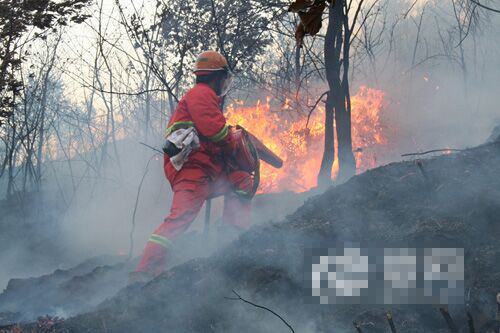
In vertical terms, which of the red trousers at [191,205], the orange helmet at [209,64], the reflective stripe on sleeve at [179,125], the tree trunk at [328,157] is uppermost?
the orange helmet at [209,64]

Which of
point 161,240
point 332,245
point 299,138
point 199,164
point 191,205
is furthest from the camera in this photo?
point 299,138

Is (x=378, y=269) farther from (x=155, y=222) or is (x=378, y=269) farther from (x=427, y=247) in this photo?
(x=155, y=222)

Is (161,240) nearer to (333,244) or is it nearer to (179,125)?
(179,125)

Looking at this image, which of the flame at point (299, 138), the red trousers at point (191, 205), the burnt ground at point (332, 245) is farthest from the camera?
the flame at point (299, 138)

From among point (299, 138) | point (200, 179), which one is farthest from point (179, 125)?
point (299, 138)

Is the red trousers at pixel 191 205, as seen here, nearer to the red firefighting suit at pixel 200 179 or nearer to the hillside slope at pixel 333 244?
the red firefighting suit at pixel 200 179

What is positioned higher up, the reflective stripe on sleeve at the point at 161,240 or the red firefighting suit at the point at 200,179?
the red firefighting suit at the point at 200,179

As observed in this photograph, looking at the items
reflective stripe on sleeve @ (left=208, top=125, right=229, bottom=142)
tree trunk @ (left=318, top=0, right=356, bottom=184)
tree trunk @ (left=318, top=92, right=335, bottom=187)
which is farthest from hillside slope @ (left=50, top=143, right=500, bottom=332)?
tree trunk @ (left=318, top=92, right=335, bottom=187)

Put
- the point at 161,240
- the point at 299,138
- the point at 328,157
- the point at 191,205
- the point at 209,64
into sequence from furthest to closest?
the point at 299,138
the point at 328,157
the point at 209,64
the point at 191,205
the point at 161,240

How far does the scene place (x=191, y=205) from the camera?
220 inches

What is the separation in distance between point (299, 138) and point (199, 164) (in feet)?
14.5

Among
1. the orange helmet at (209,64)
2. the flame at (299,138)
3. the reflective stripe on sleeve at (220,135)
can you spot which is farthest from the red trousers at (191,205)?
the flame at (299,138)

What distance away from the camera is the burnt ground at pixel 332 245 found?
11.0ft

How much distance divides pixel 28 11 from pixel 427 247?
244 inches
